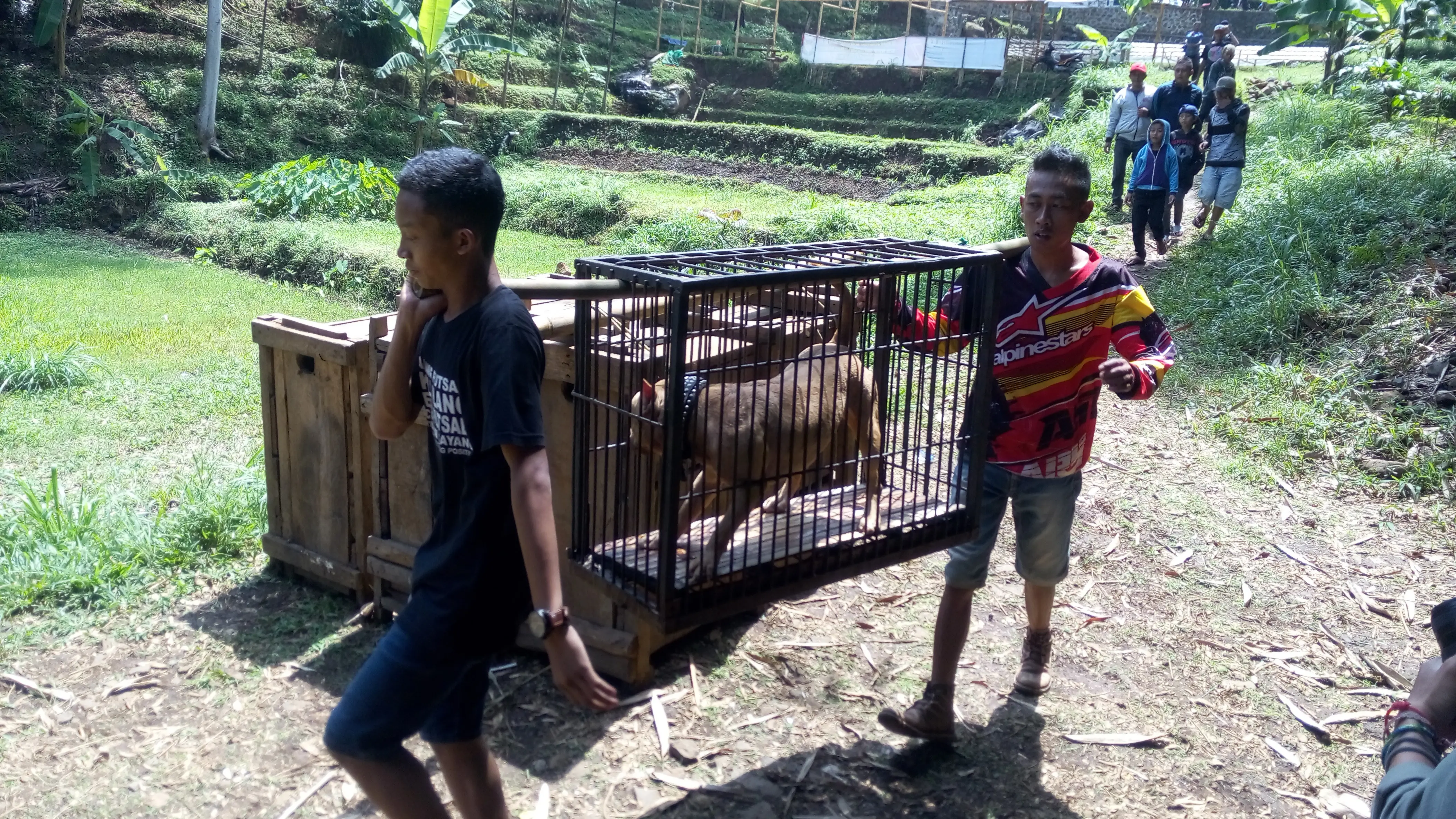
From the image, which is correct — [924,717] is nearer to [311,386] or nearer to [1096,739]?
[1096,739]

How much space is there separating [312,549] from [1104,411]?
17.8 feet

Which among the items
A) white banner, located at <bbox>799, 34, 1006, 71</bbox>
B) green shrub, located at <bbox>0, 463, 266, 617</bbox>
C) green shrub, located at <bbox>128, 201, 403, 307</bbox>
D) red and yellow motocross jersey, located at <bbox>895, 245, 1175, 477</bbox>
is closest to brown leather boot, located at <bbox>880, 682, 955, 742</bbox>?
red and yellow motocross jersey, located at <bbox>895, 245, 1175, 477</bbox>

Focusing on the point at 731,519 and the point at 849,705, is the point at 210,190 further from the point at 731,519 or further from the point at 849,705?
the point at 731,519

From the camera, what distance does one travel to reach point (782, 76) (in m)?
33.6

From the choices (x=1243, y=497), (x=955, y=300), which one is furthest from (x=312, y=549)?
(x=1243, y=497)

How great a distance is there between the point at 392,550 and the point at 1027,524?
2.44m

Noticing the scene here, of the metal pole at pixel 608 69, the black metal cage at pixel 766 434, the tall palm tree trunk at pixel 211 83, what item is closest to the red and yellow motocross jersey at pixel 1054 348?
the black metal cage at pixel 766 434

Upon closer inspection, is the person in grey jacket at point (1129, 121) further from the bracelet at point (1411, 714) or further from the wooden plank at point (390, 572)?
the bracelet at point (1411, 714)

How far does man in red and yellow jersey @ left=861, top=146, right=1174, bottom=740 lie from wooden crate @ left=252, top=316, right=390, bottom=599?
7.48 ft

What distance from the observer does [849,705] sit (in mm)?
3932

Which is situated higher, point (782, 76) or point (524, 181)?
point (782, 76)

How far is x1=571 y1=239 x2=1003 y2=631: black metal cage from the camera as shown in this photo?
2.61m

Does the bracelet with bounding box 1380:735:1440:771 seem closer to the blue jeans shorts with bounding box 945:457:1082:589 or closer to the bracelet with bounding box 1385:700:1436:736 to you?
the bracelet with bounding box 1385:700:1436:736

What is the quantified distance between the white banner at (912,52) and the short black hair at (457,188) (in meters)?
28.4
